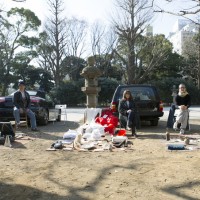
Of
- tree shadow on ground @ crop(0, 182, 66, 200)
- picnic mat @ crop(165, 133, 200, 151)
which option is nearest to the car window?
picnic mat @ crop(165, 133, 200, 151)

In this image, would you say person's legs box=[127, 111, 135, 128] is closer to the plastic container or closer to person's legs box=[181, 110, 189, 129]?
person's legs box=[181, 110, 189, 129]

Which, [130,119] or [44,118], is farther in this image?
[44,118]

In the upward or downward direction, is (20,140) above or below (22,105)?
below

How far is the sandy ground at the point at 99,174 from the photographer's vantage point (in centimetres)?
433

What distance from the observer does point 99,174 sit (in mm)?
5238

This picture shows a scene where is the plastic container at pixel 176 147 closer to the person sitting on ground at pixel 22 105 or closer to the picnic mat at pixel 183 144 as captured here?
the picnic mat at pixel 183 144

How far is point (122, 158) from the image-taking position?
20.9 feet

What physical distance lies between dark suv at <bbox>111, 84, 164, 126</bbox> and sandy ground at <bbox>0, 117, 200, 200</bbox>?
3634 millimetres

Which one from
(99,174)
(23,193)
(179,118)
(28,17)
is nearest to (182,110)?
(179,118)

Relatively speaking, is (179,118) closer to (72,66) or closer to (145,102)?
(145,102)

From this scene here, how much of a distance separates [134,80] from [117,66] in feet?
A: 21.8

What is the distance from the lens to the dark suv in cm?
1123

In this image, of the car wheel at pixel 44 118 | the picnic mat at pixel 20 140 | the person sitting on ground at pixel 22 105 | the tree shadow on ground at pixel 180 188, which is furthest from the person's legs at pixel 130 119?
→ the tree shadow on ground at pixel 180 188

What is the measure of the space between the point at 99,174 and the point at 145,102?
628 centimetres
